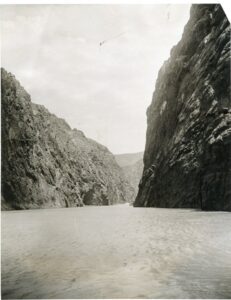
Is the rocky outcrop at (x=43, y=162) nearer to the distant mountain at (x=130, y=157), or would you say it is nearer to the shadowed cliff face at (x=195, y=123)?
the distant mountain at (x=130, y=157)

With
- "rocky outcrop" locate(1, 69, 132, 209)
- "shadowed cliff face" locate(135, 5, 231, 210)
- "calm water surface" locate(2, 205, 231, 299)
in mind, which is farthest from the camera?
"rocky outcrop" locate(1, 69, 132, 209)

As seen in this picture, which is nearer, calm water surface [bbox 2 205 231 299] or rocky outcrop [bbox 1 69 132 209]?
calm water surface [bbox 2 205 231 299]

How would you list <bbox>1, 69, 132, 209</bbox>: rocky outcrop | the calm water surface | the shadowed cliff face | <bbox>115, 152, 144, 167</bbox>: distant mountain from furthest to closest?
1. <bbox>1, 69, 132, 209</bbox>: rocky outcrop
2. the shadowed cliff face
3. <bbox>115, 152, 144, 167</bbox>: distant mountain
4. the calm water surface

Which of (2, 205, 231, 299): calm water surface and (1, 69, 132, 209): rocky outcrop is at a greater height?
(1, 69, 132, 209): rocky outcrop

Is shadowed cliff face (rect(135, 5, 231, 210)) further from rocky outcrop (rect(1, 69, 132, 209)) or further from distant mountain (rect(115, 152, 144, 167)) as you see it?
rocky outcrop (rect(1, 69, 132, 209))

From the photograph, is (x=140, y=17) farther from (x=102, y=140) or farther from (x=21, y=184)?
(x=21, y=184)

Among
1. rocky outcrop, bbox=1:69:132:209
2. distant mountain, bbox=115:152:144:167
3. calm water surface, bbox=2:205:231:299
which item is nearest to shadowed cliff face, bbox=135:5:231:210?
distant mountain, bbox=115:152:144:167
